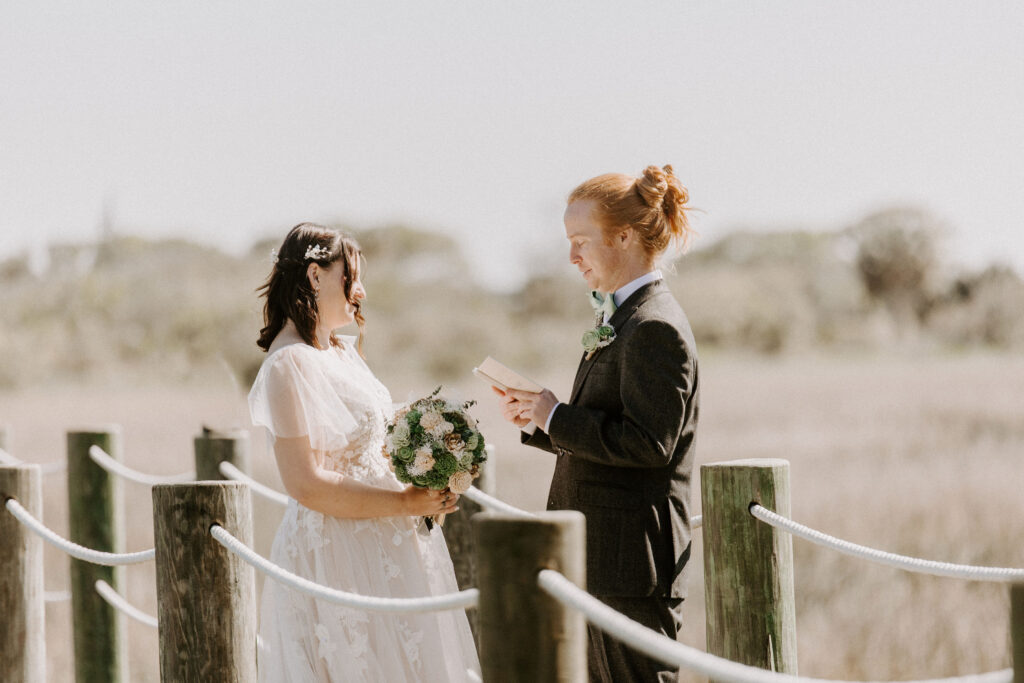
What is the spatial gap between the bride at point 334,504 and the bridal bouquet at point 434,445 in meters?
0.11

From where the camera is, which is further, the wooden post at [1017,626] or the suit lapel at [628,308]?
the suit lapel at [628,308]

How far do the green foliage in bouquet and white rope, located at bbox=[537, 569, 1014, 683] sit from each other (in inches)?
43.9

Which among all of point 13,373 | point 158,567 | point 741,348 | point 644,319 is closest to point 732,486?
point 644,319

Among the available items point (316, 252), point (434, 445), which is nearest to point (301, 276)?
point (316, 252)

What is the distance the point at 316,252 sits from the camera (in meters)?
3.22

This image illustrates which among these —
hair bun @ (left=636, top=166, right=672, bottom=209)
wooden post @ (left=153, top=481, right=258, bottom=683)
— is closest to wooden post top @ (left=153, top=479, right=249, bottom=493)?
wooden post @ (left=153, top=481, right=258, bottom=683)

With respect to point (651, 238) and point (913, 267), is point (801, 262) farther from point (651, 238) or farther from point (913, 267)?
point (651, 238)

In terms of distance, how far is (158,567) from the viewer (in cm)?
283

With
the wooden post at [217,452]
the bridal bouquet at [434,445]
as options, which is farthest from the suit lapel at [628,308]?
the wooden post at [217,452]

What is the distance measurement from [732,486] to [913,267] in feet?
138

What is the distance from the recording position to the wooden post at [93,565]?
5082mm

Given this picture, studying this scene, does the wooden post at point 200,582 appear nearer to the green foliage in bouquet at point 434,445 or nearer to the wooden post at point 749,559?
the green foliage in bouquet at point 434,445

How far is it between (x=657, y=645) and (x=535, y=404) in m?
1.35

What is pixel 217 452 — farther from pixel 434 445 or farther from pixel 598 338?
pixel 598 338
